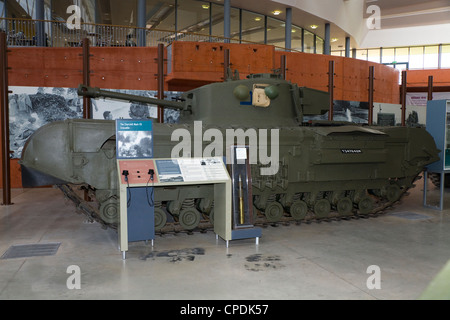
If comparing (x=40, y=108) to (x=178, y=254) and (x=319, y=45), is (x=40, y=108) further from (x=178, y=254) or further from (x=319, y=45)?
(x=319, y=45)

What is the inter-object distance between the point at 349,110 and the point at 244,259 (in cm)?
1369

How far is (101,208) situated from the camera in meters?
7.54

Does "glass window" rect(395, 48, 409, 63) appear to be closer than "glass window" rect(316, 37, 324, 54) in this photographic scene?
No

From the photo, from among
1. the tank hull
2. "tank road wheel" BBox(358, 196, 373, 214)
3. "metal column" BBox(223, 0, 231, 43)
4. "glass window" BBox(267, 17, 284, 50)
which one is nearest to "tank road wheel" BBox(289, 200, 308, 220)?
the tank hull

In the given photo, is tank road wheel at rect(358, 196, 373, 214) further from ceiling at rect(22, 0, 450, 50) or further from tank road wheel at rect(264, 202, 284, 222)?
ceiling at rect(22, 0, 450, 50)

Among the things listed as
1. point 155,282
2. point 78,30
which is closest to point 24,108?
point 78,30

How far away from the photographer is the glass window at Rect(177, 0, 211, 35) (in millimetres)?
21672

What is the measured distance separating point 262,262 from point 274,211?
2649 mm

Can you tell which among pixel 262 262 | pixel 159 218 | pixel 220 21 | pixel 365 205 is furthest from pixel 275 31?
pixel 262 262

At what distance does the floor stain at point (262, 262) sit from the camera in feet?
19.9

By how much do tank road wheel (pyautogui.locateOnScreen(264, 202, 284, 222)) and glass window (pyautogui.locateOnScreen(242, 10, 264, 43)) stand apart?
1677 centimetres

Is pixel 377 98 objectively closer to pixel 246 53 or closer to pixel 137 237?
pixel 246 53

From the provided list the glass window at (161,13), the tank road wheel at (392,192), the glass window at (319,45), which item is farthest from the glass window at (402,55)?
the tank road wheel at (392,192)

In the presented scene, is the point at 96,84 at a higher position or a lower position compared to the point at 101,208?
higher
